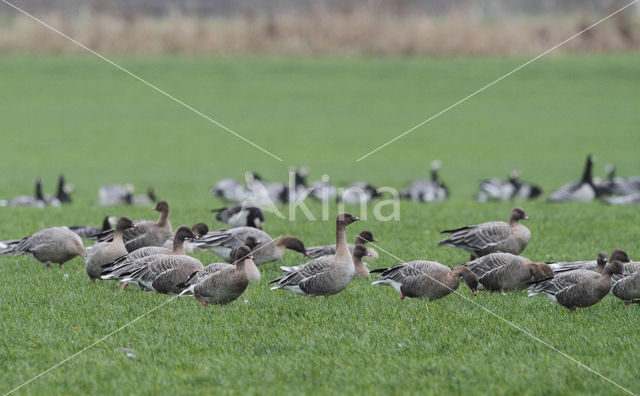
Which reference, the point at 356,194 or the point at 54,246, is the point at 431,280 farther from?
the point at 356,194

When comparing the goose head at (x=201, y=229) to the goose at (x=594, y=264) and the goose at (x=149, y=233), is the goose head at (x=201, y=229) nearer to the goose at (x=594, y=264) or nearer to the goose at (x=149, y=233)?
the goose at (x=149, y=233)

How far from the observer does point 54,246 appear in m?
11.9

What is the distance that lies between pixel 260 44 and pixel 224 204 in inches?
1149

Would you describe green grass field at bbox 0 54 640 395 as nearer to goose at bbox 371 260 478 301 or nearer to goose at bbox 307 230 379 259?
goose at bbox 371 260 478 301

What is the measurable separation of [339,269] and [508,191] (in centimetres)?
1287

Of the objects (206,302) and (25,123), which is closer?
(206,302)

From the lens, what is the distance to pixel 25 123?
3950cm

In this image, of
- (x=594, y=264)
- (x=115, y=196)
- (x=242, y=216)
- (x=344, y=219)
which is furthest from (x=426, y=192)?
(x=594, y=264)

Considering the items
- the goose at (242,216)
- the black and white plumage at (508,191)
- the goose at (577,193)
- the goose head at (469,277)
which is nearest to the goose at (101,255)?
the goose at (242,216)

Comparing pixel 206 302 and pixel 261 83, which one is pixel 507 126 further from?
pixel 206 302

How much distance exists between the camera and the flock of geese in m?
9.88

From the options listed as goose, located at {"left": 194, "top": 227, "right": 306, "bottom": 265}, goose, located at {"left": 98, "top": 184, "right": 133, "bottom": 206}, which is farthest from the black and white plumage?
goose, located at {"left": 194, "top": 227, "right": 306, "bottom": 265}

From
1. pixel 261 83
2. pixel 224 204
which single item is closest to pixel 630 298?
pixel 224 204

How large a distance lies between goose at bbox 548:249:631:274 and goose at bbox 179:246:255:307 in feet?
12.3
